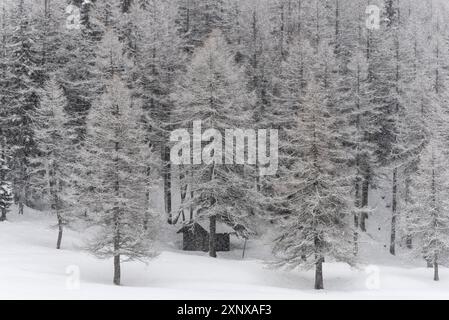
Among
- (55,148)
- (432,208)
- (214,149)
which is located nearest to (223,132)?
(214,149)

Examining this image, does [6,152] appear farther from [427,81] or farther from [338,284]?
[427,81]

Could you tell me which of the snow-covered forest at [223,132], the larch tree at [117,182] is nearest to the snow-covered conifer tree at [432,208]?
the snow-covered forest at [223,132]

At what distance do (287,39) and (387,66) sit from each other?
12325mm

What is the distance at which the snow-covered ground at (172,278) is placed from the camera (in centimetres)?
2147

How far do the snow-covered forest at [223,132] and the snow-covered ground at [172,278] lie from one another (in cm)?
65

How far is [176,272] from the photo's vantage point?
28.8 meters

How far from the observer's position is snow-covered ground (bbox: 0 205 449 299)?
2147 centimetres

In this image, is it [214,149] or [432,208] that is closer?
[432,208]

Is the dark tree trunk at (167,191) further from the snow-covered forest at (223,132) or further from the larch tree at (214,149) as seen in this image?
the larch tree at (214,149)

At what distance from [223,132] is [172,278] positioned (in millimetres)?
10314

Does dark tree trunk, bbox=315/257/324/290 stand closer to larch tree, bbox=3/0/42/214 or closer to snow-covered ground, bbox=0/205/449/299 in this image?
snow-covered ground, bbox=0/205/449/299

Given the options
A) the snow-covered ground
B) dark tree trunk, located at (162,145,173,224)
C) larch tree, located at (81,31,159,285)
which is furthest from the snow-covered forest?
Result: the snow-covered ground

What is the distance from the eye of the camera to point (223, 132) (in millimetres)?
32938

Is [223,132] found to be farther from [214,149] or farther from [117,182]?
[117,182]
